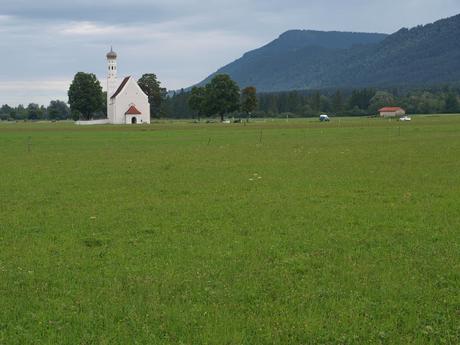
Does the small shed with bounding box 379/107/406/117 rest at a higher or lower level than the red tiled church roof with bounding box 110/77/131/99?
lower

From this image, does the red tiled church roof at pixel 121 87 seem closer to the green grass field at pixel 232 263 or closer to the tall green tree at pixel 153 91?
the tall green tree at pixel 153 91

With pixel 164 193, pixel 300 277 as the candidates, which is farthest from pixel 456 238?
pixel 164 193

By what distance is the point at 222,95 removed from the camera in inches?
5113

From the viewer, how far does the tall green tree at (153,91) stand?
15175 centimetres

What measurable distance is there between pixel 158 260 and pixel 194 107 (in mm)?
131752

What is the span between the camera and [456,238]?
37.6 feet

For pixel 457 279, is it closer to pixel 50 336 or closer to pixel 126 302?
pixel 126 302

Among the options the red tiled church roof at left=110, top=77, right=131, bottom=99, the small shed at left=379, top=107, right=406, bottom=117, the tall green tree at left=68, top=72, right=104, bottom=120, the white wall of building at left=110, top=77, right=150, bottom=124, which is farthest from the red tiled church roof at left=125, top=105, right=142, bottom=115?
the small shed at left=379, top=107, right=406, bottom=117

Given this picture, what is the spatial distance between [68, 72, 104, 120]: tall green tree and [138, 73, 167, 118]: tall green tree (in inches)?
632

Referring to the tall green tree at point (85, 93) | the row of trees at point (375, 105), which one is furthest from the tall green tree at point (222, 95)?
the row of trees at point (375, 105)

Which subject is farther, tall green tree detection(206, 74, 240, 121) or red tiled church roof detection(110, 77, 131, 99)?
red tiled church roof detection(110, 77, 131, 99)

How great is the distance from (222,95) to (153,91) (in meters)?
28.8

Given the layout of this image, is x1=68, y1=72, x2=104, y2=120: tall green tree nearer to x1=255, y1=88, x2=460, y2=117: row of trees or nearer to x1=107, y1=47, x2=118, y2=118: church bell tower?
x1=107, y1=47, x2=118, y2=118: church bell tower

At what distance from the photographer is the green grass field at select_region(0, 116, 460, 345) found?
737 centimetres
